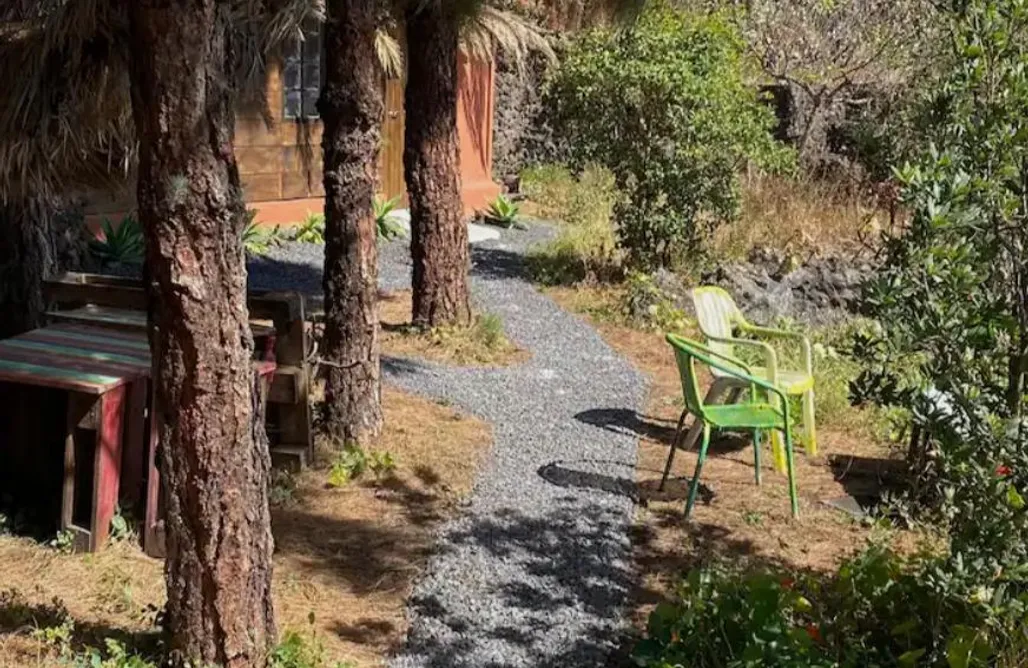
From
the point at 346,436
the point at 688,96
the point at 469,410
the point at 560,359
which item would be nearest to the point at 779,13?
the point at 688,96

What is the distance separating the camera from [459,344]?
890 centimetres

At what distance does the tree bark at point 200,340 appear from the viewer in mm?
3389

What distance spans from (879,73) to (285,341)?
43.7ft

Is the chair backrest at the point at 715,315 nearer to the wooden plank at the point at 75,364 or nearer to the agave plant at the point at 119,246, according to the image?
the wooden plank at the point at 75,364

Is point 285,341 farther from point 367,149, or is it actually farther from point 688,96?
point 688,96

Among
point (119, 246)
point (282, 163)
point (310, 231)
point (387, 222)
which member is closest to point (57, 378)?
point (119, 246)

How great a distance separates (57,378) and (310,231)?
28.9 feet

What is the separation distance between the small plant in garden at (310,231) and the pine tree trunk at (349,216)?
278 inches

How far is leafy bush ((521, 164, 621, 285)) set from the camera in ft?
39.7

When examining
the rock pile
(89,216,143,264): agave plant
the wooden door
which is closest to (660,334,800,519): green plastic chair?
the rock pile

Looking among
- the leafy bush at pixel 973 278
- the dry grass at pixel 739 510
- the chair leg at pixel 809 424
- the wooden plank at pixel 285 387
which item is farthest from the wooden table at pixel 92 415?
the chair leg at pixel 809 424

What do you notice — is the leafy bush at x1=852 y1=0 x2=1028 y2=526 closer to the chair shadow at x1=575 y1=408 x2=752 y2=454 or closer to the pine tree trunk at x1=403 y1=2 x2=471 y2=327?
the chair shadow at x1=575 y1=408 x2=752 y2=454

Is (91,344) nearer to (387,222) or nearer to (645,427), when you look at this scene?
(645,427)

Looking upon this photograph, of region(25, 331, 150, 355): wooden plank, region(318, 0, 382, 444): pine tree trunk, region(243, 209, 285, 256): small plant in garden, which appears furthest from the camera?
region(243, 209, 285, 256): small plant in garden
